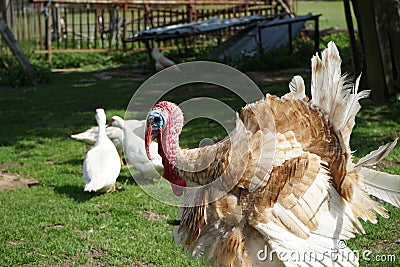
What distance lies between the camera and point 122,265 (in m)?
5.44

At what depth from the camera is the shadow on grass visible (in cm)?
727

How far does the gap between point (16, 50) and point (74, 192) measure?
896cm

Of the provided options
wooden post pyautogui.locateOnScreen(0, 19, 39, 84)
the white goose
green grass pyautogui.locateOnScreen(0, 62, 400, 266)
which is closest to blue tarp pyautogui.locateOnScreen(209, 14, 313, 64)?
wooden post pyautogui.locateOnScreen(0, 19, 39, 84)

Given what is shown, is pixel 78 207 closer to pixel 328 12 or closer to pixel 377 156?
pixel 377 156

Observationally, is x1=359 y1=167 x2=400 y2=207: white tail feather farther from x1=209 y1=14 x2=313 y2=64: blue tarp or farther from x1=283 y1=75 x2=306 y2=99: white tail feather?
A: x1=209 y1=14 x2=313 y2=64: blue tarp

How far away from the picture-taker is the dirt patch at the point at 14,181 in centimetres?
788

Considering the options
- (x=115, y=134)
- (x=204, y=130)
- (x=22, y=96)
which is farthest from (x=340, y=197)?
(x=22, y=96)

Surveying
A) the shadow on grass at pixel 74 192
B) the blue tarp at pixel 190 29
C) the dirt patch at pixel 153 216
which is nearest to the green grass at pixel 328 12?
the blue tarp at pixel 190 29

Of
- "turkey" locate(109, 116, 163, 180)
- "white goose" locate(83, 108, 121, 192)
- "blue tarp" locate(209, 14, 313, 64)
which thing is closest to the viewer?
"white goose" locate(83, 108, 121, 192)

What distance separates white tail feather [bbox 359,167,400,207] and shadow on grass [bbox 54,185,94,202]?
3.91 meters

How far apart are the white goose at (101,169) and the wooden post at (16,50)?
8.56 metres

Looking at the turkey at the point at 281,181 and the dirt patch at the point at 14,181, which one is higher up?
the turkey at the point at 281,181

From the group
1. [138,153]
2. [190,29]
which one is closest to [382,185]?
[138,153]

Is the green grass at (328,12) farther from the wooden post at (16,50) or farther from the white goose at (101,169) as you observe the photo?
the white goose at (101,169)
